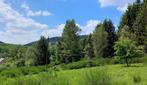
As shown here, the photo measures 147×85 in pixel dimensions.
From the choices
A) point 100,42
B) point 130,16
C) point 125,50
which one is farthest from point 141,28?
point 125,50

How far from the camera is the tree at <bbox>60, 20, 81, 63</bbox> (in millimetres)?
91125

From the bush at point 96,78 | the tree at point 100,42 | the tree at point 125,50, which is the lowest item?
the bush at point 96,78

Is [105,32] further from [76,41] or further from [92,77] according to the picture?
[92,77]

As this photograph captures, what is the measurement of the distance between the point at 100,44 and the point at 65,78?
247 feet

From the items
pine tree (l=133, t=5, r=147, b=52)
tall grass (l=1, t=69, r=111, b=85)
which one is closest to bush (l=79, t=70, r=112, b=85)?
tall grass (l=1, t=69, r=111, b=85)

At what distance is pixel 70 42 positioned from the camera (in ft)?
300

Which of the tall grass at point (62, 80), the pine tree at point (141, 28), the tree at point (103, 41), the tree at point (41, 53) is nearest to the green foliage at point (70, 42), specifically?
the tree at point (41, 53)

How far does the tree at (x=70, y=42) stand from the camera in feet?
299

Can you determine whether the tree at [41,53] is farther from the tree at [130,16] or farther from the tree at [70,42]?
the tree at [130,16]

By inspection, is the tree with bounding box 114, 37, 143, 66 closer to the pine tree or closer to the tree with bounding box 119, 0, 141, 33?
the pine tree

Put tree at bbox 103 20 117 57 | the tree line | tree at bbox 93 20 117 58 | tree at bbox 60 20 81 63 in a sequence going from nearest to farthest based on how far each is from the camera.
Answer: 1. the tree line
2. tree at bbox 93 20 117 58
3. tree at bbox 103 20 117 57
4. tree at bbox 60 20 81 63

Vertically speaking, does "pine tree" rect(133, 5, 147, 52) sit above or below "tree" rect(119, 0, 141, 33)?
below

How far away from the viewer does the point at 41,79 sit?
815cm

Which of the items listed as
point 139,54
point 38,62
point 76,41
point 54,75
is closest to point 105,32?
point 76,41
